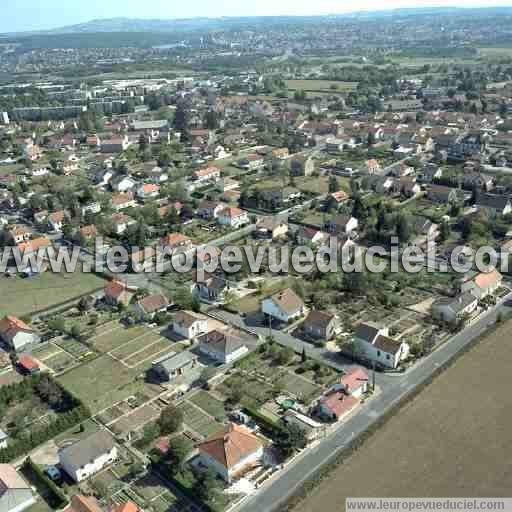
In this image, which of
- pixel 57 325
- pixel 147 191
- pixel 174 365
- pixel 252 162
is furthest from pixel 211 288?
pixel 252 162

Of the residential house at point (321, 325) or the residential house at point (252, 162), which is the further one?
the residential house at point (252, 162)

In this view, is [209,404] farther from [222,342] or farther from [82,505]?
[82,505]

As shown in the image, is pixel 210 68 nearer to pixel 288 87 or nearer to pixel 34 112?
pixel 288 87

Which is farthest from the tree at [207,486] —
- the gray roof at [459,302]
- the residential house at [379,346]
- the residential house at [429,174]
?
the residential house at [429,174]

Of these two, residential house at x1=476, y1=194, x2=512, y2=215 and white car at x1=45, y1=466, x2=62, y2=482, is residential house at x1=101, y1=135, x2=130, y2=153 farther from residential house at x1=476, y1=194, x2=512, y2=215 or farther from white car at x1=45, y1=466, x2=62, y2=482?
white car at x1=45, y1=466, x2=62, y2=482

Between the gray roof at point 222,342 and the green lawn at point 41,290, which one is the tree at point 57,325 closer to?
the green lawn at point 41,290

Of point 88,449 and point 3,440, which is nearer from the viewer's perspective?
point 88,449

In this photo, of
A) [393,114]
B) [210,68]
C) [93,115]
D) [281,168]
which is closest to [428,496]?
[281,168]
